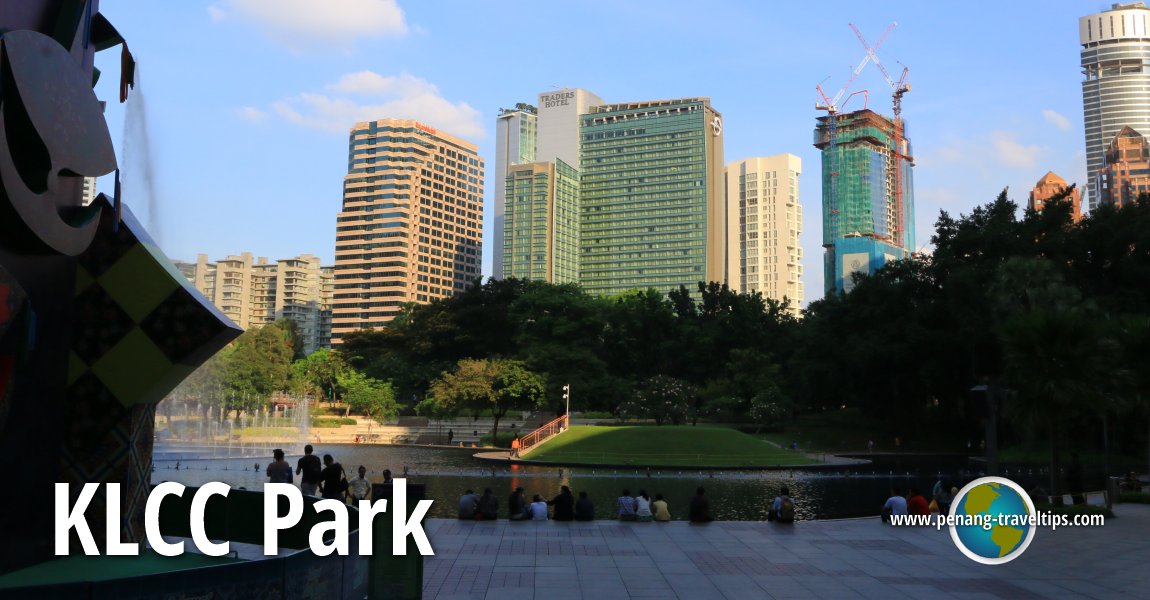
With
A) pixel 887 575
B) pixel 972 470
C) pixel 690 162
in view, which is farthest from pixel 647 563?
pixel 690 162

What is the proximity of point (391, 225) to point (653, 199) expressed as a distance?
5055cm

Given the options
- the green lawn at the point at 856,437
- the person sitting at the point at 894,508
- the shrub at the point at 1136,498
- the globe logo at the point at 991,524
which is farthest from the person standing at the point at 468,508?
the green lawn at the point at 856,437

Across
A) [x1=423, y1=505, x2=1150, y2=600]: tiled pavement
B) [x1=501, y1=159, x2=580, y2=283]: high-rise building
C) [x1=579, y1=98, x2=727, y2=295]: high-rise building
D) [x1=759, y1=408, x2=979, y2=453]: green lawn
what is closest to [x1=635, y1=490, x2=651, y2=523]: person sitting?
[x1=423, y1=505, x2=1150, y2=600]: tiled pavement

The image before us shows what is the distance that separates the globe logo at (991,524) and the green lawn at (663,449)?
1066 inches

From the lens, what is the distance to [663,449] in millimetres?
44031

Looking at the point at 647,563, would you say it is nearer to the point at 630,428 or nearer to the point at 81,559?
the point at 81,559

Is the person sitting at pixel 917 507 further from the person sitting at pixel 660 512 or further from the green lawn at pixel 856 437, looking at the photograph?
the green lawn at pixel 856 437

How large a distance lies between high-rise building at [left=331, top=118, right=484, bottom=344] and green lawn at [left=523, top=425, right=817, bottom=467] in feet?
386

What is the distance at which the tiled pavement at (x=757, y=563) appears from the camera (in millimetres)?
12391

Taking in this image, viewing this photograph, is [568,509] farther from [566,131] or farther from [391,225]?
[566,131]

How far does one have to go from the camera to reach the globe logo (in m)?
14.5

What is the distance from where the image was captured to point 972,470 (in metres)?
45.4

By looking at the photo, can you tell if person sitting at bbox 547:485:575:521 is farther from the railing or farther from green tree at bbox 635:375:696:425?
green tree at bbox 635:375:696:425

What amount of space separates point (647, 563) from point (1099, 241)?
5136 cm
